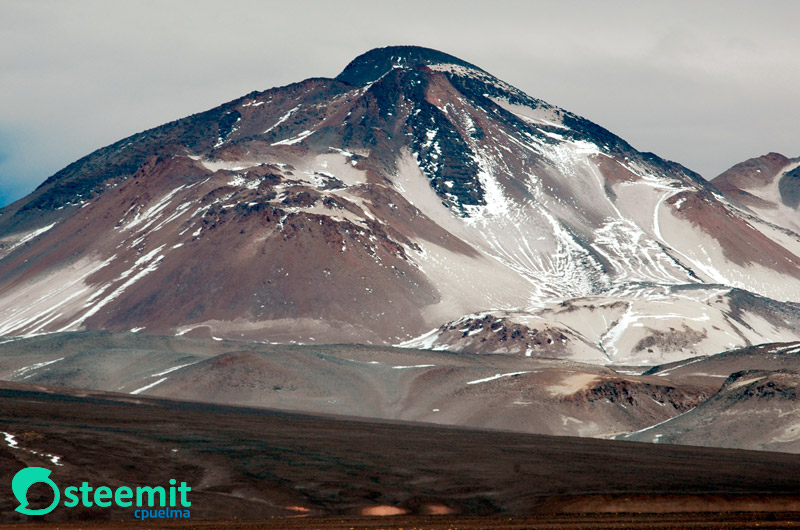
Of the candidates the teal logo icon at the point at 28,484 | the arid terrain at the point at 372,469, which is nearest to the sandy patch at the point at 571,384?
the arid terrain at the point at 372,469

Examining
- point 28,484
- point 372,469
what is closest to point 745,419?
point 372,469

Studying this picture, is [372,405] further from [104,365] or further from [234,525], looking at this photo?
[234,525]

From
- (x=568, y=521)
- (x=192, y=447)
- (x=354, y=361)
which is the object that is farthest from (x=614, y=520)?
(x=354, y=361)

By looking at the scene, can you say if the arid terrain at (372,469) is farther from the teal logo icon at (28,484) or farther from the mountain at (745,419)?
the mountain at (745,419)

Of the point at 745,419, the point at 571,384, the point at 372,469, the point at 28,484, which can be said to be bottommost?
the point at 571,384

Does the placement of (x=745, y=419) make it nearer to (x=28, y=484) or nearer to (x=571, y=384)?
(x=571, y=384)

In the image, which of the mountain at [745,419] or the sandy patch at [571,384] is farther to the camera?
the sandy patch at [571,384]

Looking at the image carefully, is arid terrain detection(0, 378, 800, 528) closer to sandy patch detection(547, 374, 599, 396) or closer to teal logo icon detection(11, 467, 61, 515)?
teal logo icon detection(11, 467, 61, 515)

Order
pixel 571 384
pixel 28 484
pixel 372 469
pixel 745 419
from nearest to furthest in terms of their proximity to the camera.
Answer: pixel 28 484 < pixel 372 469 < pixel 745 419 < pixel 571 384

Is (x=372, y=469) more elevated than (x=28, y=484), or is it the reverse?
(x=28, y=484)

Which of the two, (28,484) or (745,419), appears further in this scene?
(745,419)
